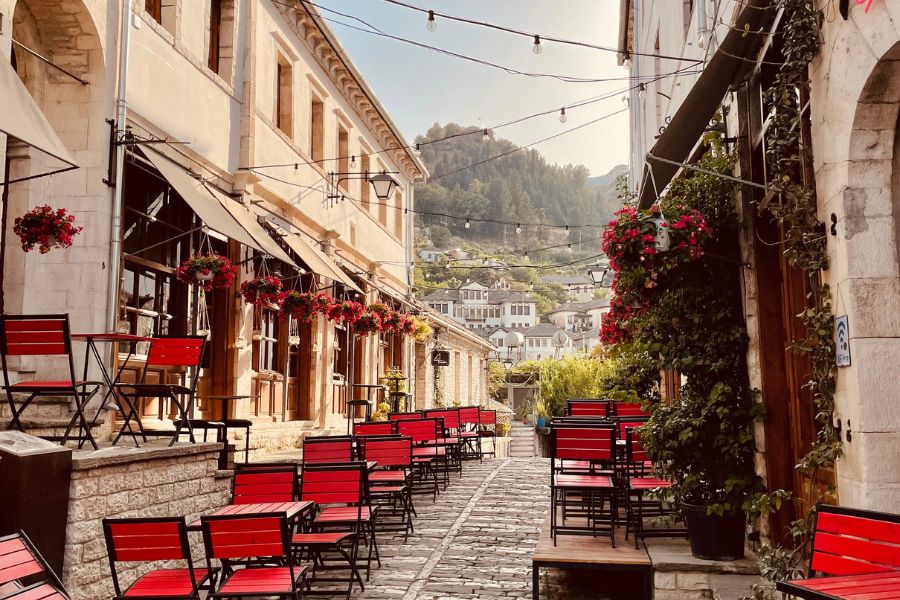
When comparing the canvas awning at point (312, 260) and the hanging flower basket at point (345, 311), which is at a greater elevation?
the canvas awning at point (312, 260)

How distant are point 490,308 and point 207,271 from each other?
3324 inches

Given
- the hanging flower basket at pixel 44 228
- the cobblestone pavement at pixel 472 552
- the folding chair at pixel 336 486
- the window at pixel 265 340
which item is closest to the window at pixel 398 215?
the window at pixel 265 340

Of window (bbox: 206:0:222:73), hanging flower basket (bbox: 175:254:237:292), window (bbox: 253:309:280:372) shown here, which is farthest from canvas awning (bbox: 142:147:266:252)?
window (bbox: 253:309:280:372)

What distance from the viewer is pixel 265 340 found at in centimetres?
1268

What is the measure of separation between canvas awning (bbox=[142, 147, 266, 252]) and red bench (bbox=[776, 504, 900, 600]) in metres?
6.41

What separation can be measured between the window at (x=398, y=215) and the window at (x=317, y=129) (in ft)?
21.4

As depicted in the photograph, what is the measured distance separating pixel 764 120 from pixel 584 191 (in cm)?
13509

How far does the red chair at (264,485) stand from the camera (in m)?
6.08

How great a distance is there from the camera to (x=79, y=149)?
8.09 metres

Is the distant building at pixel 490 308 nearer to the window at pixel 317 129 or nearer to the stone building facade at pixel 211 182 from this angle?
the stone building facade at pixel 211 182

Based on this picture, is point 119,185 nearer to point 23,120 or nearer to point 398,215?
point 23,120

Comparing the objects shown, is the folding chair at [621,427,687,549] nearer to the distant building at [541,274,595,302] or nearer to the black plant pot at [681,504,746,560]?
the black plant pot at [681,504,746,560]

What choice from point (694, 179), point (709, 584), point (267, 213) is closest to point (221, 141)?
point (267, 213)

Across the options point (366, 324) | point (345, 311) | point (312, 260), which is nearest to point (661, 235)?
point (312, 260)
